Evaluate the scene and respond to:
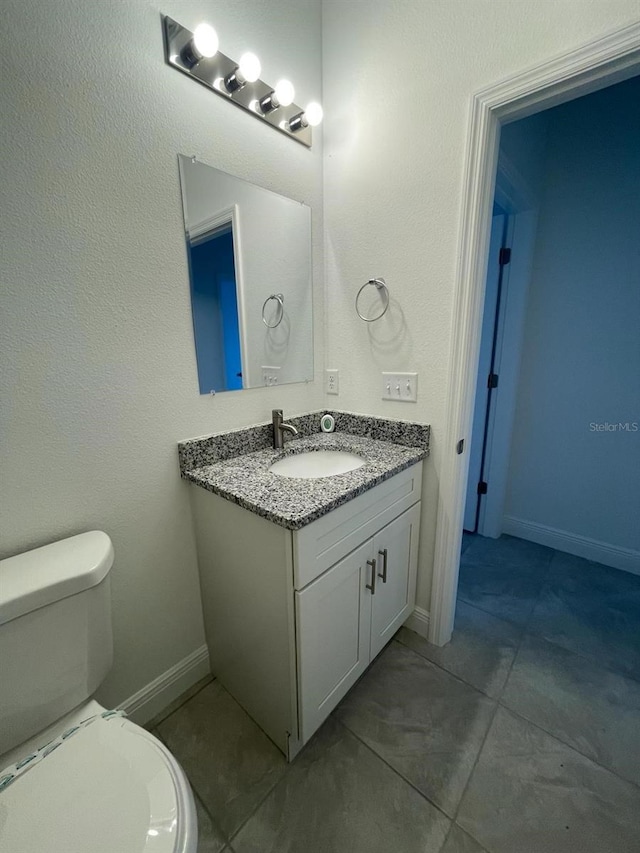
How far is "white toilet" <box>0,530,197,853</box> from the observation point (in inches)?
23.1

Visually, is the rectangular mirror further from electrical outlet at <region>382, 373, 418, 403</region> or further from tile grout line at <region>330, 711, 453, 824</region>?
tile grout line at <region>330, 711, 453, 824</region>

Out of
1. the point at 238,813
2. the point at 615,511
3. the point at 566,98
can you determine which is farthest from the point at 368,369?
the point at 615,511

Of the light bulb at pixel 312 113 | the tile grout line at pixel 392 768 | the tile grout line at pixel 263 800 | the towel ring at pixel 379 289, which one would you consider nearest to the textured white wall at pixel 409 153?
the towel ring at pixel 379 289

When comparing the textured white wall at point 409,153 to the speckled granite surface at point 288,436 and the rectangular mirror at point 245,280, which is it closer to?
the speckled granite surface at point 288,436

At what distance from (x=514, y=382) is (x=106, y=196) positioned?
2088mm

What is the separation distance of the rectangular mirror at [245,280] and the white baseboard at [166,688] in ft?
3.38

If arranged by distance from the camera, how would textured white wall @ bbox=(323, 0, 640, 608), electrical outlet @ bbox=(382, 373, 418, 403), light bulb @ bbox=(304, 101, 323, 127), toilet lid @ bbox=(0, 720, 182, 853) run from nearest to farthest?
toilet lid @ bbox=(0, 720, 182, 853) → textured white wall @ bbox=(323, 0, 640, 608) → light bulb @ bbox=(304, 101, 323, 127) → electrical outlet @ bbox=(382, 373, 418, 403)

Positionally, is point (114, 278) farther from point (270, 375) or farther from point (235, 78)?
point (235, 78)

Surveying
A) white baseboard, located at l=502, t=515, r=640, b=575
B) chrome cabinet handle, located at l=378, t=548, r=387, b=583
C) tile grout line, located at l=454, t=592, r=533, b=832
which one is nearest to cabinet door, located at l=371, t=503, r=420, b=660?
chrome cabinet handle, located at l=378, t=548, r=387, b=583

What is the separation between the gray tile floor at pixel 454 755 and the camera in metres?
0.90

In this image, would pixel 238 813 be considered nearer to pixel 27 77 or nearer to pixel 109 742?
pixel 109 742

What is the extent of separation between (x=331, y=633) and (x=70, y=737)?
2.12 ft

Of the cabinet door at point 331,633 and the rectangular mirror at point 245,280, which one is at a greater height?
the rectangular mirror at point 245,280

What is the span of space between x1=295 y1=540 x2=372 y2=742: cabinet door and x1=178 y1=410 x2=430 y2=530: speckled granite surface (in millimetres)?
223
